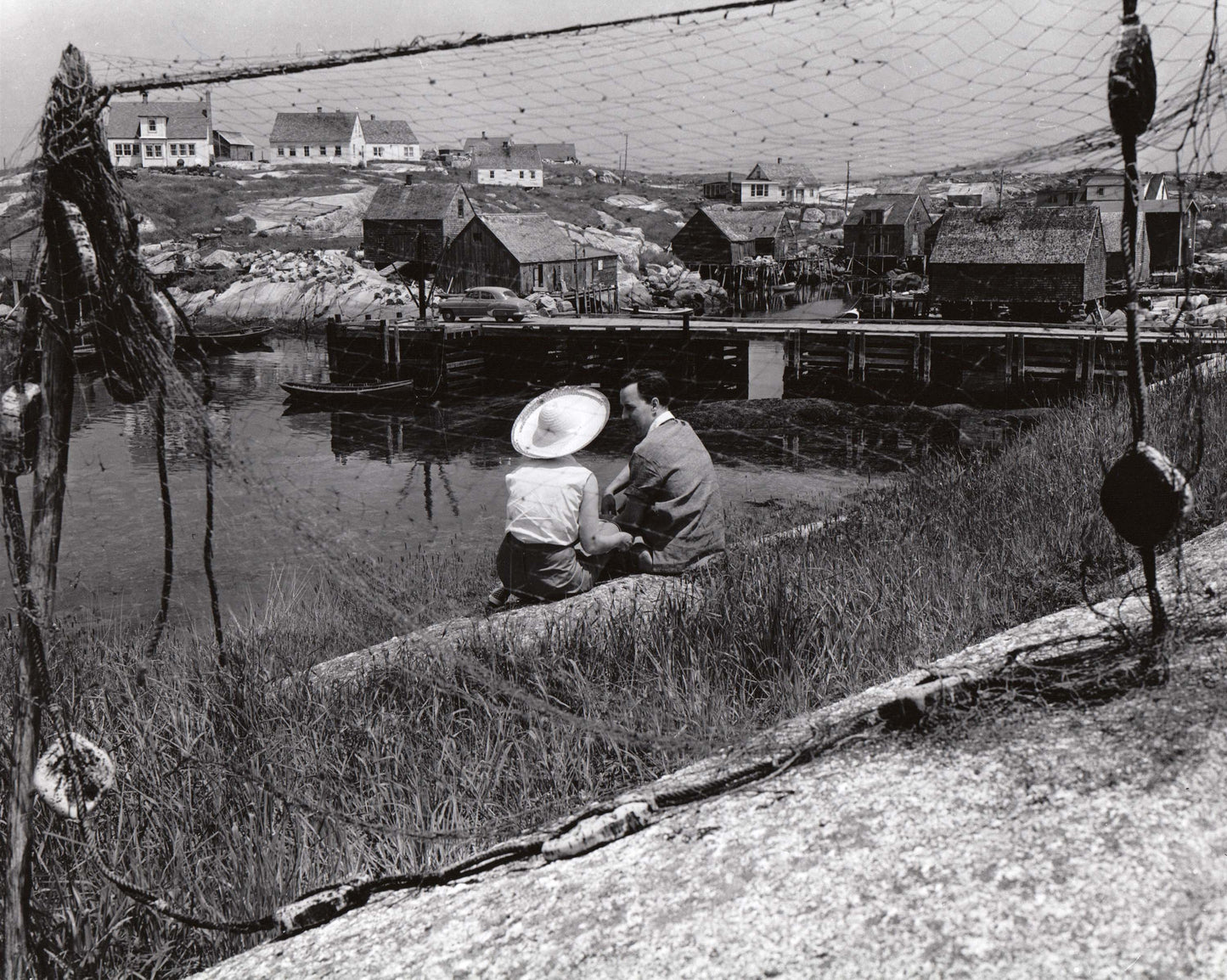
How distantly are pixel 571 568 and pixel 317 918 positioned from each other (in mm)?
3344

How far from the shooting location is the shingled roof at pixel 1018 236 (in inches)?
1861

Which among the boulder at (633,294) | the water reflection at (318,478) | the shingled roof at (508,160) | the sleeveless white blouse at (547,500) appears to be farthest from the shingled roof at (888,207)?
the sleeveless white blouse at (547,500)

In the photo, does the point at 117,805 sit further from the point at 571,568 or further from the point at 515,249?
the point at 515,249

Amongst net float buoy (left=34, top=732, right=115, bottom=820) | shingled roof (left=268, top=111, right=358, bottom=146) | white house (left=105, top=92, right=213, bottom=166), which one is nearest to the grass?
net float buoy (left=34, top=732, right=115, bottom=820)

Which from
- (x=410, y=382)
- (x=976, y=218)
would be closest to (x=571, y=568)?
(x=410, y=382)

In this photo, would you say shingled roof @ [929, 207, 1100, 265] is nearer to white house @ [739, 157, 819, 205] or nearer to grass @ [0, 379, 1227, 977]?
grass @ [0, 379, 1227, 977]

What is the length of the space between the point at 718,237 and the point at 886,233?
43.6ft

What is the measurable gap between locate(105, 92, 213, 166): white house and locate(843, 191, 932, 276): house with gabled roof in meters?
66.6

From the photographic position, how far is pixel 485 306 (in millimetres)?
49656

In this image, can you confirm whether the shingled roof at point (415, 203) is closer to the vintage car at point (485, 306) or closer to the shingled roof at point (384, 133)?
the vintage car at point (485, 306)

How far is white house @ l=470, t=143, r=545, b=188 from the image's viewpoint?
4783 inches

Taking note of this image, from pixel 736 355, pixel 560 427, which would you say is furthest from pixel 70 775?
pixel 736 355

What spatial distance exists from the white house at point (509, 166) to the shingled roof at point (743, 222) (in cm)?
4113

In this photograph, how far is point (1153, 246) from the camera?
72.1 m
